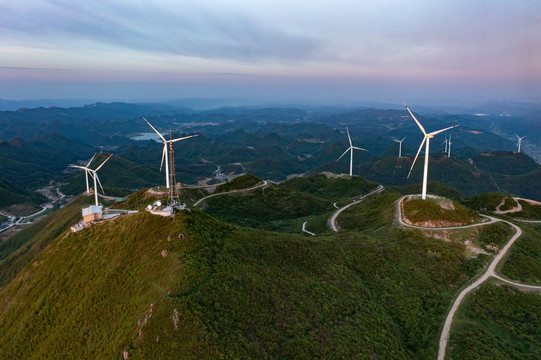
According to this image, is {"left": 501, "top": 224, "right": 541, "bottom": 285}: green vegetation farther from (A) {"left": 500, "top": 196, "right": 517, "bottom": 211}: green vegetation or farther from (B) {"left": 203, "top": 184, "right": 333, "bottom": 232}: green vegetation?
(B) {"left": 203, "top": 184, "right": 333, "bottom": 232}: green vegetation

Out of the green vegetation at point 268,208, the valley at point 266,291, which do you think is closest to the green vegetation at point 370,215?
the valley at point 266,291

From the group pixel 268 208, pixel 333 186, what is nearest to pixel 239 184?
pixel 268 208

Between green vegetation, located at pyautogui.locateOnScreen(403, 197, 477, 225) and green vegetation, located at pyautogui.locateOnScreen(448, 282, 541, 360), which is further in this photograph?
green vegetation, located at pyautogui.locateOnScreen(403, 197, 477, 225)

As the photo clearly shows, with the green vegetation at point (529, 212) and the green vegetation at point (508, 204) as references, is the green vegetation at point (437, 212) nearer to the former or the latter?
the green vegetation at point (529, 212)

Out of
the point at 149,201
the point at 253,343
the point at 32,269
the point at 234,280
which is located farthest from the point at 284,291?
the point at 149,201

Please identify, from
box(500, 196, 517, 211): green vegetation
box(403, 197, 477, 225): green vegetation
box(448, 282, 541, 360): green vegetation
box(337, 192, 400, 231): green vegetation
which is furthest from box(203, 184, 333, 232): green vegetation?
box(500, 196, 517, 211): green vegetation

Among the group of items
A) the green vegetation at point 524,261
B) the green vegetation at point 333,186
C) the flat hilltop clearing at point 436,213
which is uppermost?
the flat hilltop clearing at point 436,213
